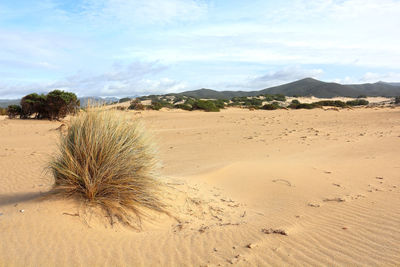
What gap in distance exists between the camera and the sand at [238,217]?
3.32 meters

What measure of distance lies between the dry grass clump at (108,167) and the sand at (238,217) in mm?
257

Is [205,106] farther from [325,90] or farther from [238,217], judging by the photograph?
[325,90]

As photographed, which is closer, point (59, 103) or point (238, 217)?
point (238, 217)

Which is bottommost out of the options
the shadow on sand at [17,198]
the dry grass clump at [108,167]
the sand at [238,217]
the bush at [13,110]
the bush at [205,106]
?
→ the sand at [238,217]

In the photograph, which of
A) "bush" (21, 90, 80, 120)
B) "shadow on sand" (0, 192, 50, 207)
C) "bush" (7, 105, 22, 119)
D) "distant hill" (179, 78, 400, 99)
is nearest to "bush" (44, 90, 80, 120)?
"bush" (21, 90, 80, 120)

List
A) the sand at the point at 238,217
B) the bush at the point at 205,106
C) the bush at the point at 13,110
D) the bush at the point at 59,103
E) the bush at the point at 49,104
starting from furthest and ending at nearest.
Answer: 1. the bush at the point at 205,106
2. the bush at the point at 13,110
3. the bush at the point at 49,104
4. the bush at the point at 59,103
5. the sand at the point at 238,217

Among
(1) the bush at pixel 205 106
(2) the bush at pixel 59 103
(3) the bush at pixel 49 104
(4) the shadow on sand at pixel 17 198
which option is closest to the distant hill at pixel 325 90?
(1) the bush at pixel 205 106

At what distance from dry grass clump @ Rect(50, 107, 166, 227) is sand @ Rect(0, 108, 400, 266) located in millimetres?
257

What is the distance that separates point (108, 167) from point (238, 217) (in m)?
2.22

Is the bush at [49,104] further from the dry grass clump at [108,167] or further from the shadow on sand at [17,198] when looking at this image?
the dry grass clump at [108,167]

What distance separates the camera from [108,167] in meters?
4.36

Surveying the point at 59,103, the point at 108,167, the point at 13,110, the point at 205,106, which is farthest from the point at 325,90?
the point at 108,167

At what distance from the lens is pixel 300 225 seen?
4336 mm

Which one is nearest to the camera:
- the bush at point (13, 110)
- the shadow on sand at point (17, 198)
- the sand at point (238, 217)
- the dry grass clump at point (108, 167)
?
the sand at point (238, 217)
